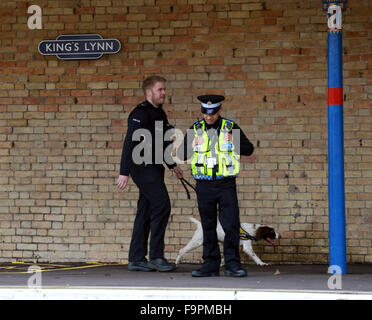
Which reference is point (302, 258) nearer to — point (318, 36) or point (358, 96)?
point (358, 96)

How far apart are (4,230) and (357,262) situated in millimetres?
4707

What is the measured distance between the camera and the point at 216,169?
797 centimetres

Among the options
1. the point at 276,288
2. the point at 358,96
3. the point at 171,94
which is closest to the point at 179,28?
the point at 171,94

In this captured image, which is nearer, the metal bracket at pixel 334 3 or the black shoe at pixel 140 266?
the metal bracket at pixel 334 3

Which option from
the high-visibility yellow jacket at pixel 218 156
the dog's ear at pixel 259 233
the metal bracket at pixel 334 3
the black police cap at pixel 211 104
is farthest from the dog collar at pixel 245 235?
the metal bracket at pixel 334 3

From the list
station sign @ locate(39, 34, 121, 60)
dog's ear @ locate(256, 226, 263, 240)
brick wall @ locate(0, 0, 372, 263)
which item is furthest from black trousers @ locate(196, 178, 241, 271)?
station sign @ locate(39, 34, 121, 60)

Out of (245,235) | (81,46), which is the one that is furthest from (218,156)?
(81,46)

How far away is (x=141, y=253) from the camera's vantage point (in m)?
8.88

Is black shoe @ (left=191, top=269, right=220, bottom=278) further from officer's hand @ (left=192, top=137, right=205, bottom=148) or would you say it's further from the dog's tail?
the dog's tail

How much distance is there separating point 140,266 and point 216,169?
166 centimetres

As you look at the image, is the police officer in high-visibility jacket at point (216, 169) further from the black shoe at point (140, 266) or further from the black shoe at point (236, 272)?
the black shoe at point (140, 266)

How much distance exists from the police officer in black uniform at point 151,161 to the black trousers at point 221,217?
668 millimetres

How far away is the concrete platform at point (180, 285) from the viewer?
269 inches

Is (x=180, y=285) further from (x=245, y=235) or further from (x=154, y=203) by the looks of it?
(x=245, y=235)
